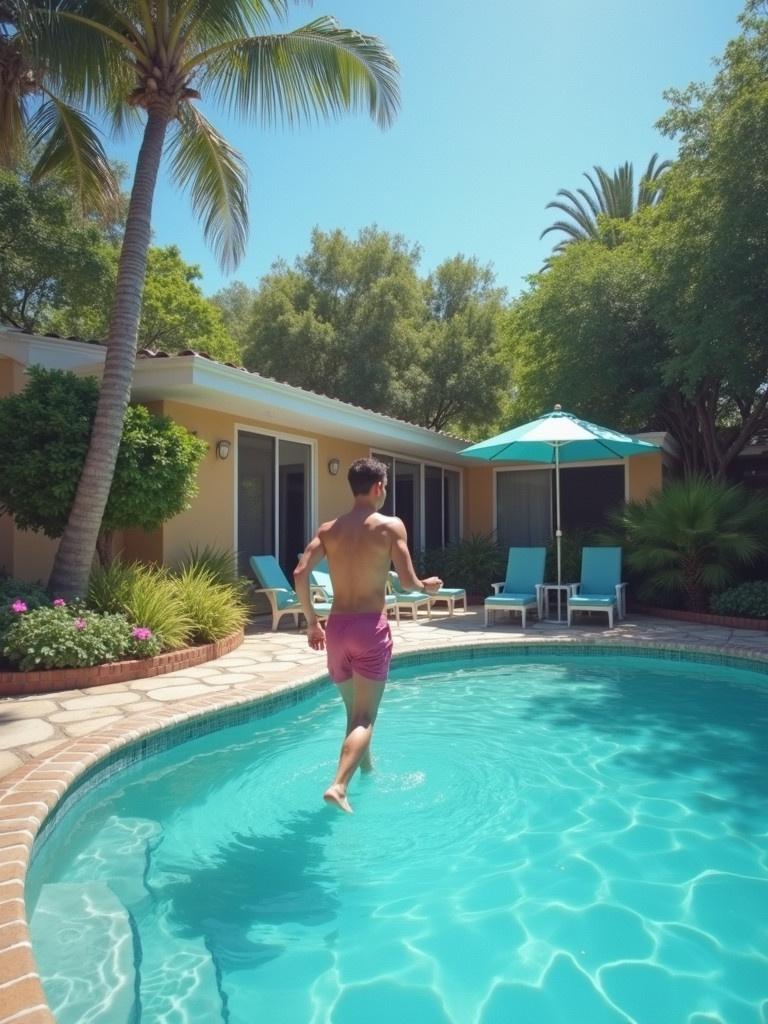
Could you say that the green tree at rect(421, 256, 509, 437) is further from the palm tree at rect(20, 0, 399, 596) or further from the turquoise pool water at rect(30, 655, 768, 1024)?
the turquoise pool water at rect(30, 655, 768, 1024)

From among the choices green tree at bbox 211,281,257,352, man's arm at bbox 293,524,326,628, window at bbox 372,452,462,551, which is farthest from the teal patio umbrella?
green tree at bbox 211,281,257,352

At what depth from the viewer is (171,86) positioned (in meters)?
7.46

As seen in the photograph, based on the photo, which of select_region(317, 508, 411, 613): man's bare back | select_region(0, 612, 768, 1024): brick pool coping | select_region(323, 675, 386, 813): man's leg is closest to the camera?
select_region(0, 612, 768, 1024): brick pool coping

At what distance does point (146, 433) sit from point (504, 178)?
34.3 ft

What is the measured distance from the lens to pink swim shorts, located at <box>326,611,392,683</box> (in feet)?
12.6

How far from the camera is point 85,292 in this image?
1656cm

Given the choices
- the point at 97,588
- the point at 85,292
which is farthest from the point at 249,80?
the point at 85,292

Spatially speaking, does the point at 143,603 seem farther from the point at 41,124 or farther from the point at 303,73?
the point at 303,73

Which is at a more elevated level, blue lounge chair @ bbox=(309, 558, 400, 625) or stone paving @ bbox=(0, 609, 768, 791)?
blue lounge chair @ bbox=(309, 558, 400, 625)

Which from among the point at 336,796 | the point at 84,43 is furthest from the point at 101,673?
the point at 84,43

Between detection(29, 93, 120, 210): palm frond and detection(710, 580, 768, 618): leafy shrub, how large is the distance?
10167 millimetres

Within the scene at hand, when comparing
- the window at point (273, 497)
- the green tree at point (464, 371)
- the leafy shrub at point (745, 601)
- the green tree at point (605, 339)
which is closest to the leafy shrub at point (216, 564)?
the window at point (273, 497)

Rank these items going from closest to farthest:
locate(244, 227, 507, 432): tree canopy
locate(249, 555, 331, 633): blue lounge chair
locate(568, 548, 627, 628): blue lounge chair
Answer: locate(249, 555, 331, 633): blue lounge chair < locate(568, 548, 627, 628): blue lounge chair < locate(244, 227, 507, 432): tree canopy

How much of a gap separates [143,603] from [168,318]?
55.3 feet
